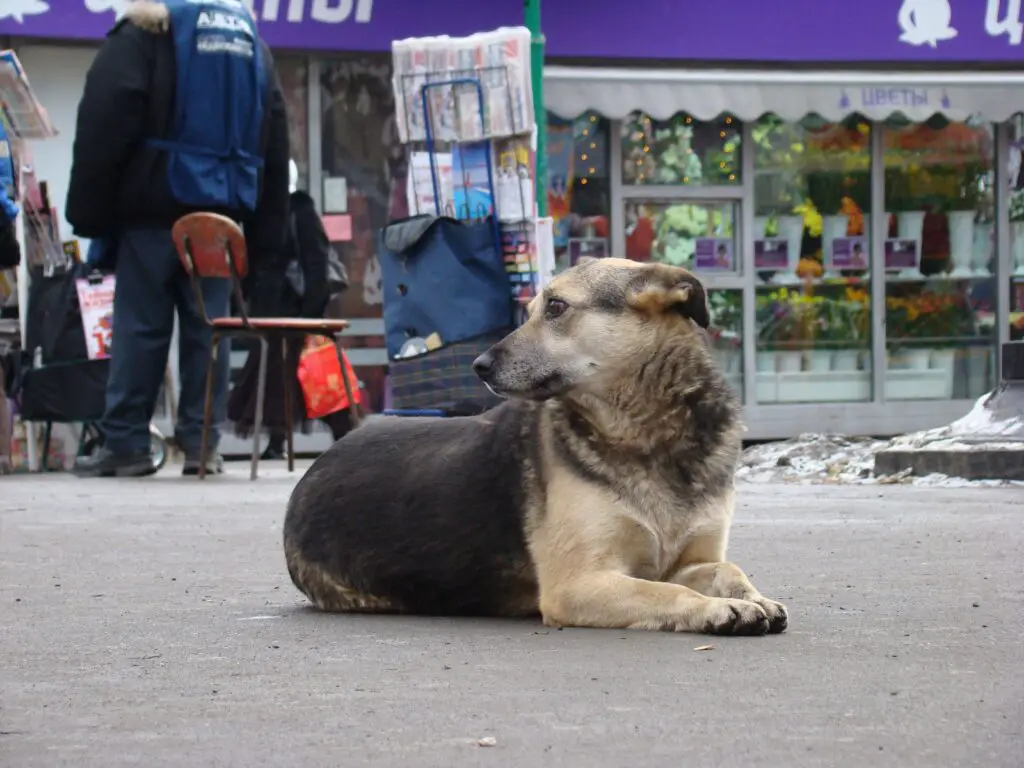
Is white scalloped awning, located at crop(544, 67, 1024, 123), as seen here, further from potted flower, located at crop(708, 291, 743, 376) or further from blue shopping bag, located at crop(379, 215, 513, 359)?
blue shopping bag, located at crop(379, 215, 513, 359)

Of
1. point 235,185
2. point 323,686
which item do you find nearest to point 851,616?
point 323,686

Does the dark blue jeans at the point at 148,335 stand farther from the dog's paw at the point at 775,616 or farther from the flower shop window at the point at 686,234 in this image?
the dog's paw at the point at 775,616

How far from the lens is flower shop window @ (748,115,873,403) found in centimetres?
1600

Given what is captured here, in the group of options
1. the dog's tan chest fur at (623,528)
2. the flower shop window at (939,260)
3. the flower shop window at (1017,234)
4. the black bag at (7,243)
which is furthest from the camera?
the flower shop window at (1017,234)

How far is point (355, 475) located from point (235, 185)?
592cm

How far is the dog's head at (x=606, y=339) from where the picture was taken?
4.84 metres

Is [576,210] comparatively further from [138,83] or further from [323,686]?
[323,686]

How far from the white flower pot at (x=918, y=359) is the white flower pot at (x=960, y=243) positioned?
Answer: 0.78 m

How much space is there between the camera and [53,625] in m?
4.84

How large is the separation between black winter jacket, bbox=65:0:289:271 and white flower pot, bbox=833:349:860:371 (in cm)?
744

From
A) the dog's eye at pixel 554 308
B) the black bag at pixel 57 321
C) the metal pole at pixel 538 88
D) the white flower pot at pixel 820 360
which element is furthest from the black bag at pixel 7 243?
the white flower pot at pixel 820 360

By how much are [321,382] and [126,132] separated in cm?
305

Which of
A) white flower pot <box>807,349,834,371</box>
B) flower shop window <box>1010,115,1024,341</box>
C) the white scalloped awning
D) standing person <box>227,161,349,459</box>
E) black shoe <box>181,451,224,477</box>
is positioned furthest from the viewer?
flower shop window <box>1010,115,1024,341</box>

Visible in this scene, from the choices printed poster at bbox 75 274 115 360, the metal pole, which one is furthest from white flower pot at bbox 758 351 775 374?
printed poster at bbox 75 274 115 360
